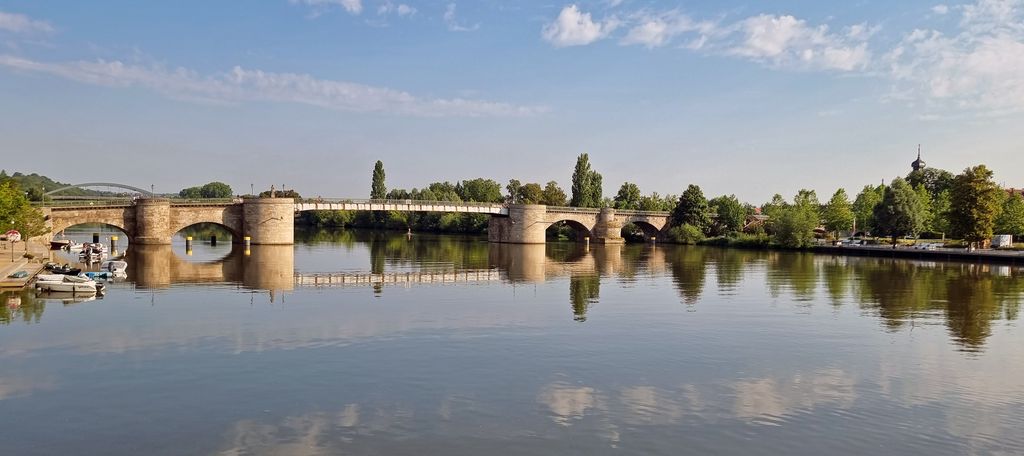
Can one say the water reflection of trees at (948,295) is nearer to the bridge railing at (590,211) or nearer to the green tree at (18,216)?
the bridge railing at (590,211)

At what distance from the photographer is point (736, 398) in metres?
18.3

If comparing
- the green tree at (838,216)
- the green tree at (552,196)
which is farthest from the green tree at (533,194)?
the green tree at (838,216)

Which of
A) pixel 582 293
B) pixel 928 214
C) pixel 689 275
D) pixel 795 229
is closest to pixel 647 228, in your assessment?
pixel 795 229

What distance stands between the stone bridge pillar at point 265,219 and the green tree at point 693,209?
2646 inches

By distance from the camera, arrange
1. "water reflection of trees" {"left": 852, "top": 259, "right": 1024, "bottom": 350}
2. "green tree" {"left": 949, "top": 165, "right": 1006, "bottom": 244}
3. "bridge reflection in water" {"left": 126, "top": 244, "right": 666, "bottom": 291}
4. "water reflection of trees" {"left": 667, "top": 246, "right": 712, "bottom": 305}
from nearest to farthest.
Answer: "water reflection of trees" {"left": 852, "top": 259, "right": 1024, "bottom": 350}
"water reflection of trees" {"left": 667, "top": 246, "right": 712, "bottom": 305}
"bridge reflection in water" {"left": 126, "top": 244, "right": 666, "bottom": 291}
"green tree" {"left": 949, "top": 165, "right": 1006, "bottom": 244}

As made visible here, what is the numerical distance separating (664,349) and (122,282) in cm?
3533

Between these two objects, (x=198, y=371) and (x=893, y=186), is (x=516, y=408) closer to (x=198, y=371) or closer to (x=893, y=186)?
(x=198, y=371)

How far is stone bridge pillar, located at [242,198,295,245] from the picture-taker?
85125 mm

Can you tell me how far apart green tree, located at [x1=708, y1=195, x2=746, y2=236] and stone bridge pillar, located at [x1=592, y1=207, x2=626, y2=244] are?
62.7 feet

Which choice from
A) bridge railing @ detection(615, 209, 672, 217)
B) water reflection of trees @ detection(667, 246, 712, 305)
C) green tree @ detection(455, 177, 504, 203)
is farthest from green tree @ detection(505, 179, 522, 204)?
water reflection of trees @ detection(667, 246, 712, 305)

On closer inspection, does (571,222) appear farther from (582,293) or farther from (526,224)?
(582,293)

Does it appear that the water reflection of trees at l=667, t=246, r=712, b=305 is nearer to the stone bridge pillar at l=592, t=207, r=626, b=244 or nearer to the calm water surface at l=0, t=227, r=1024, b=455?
the calm water surface at l=0, t=227, r=1024, b=455

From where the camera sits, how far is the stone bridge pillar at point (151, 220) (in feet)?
262

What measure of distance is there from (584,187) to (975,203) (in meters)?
66.5
